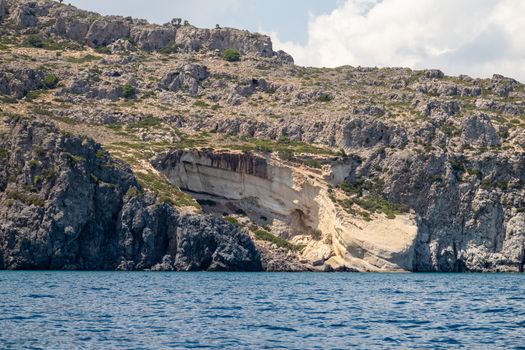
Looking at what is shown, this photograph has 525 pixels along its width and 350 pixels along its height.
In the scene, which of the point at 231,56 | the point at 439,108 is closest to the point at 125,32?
the point at 231,56

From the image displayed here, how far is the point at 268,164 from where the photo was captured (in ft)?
330

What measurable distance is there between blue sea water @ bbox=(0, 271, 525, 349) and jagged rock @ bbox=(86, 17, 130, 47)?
262ft

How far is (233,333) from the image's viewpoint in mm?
36312

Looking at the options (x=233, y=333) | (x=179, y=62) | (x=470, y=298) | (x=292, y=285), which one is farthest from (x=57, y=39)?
(x=233, y=333)

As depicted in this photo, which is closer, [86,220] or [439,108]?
[86,220]

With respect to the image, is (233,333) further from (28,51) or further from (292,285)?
(28,51)

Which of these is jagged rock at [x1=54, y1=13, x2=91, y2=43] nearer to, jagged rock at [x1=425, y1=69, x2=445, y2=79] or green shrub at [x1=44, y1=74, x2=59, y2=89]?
green shrub at [x1=44, y1=74, x2=59, y2=89]

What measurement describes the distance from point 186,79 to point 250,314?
298 feet

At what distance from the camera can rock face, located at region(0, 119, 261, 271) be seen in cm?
8012

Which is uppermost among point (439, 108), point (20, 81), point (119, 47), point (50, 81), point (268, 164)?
point (119, 47)

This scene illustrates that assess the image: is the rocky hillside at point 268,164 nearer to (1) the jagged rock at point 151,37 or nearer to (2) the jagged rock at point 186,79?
(2) the jagged rock at point 186,79

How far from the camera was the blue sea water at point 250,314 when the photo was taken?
112ft

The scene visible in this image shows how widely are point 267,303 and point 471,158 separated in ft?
198

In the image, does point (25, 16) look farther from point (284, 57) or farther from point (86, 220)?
point (86, 220)
